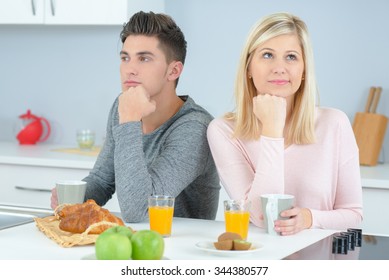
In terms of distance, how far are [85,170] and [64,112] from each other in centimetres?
87

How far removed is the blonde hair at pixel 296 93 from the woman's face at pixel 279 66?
0.06 ft

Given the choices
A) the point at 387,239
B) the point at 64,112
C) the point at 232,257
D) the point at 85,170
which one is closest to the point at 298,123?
the point at 387,239

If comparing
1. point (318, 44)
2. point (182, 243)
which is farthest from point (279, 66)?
point (318, 44)

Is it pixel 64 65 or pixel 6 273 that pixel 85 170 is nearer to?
pixel 64 65

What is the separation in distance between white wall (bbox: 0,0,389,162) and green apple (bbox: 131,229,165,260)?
2.31m

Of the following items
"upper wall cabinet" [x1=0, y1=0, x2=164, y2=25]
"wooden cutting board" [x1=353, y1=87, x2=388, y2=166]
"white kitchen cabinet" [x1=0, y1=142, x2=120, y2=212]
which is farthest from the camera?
"upper wall cabinet" [x1=0, y1=0, x2=164, y2=25]

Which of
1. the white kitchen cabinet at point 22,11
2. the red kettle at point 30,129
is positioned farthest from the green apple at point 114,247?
the red kettle at point 30,129

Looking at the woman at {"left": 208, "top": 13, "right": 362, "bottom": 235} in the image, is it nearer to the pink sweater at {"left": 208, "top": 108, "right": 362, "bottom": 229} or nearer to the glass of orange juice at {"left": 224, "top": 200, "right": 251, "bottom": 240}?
the pink sweater at {"left": 208, "top": 108, "right": 362, "bottom": 229}

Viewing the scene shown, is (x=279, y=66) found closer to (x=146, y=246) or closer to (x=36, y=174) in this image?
(x=146, y=246)

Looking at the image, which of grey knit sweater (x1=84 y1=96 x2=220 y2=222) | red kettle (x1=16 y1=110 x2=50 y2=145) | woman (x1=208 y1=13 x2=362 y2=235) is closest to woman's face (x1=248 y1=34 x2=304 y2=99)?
woman (x1=208 y1=13 x2=362 y2=235)

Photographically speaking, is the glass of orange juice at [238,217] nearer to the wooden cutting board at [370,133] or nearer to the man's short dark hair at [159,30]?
the man's short dark hair at [159,30]

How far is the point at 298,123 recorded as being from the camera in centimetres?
248

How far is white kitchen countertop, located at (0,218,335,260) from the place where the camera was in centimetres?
185

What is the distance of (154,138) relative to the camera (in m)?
2.69
